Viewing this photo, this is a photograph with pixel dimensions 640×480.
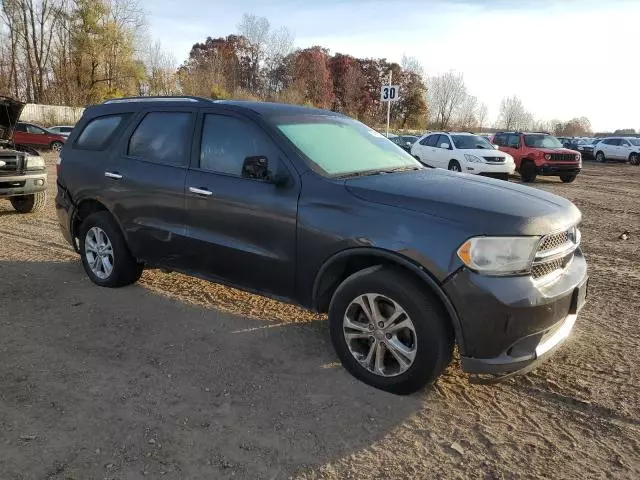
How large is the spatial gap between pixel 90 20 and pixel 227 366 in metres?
44.3

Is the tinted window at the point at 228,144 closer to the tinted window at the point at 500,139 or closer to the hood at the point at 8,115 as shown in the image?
the hood at the point at 8,115

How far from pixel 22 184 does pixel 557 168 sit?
49.9 feet

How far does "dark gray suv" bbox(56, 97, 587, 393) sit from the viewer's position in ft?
9.48

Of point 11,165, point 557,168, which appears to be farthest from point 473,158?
point 11,165

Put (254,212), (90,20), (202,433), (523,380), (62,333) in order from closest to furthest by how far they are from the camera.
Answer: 1. (202,433)
2. (523,380)
3. (254,212)
4. (62,333)
5. (90,20)

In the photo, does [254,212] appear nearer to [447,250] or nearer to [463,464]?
[447,250]

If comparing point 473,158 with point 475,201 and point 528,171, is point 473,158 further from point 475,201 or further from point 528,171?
point 475,201

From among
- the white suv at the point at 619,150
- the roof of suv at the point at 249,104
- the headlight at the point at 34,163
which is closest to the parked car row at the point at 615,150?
the white suv at the point at 619,150

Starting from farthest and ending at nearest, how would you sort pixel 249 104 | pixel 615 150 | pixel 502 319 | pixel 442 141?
pixel 615 150 < pixel 442 141 < pixel 249 104 < pixel 502 319

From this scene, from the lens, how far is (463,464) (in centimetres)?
260

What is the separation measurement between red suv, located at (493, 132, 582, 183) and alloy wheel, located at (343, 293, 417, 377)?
15486 mm

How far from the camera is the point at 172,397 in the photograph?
10.4 ft

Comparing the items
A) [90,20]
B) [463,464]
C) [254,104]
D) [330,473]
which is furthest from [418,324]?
[90,20]

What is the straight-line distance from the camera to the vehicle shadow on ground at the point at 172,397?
2.60 meters
